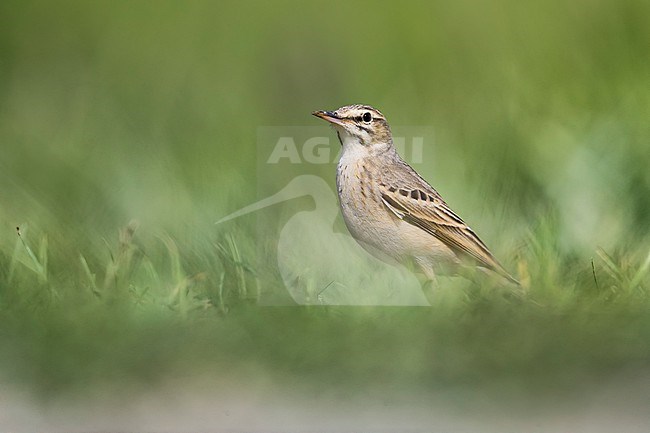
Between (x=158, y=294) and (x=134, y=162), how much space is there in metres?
1.19

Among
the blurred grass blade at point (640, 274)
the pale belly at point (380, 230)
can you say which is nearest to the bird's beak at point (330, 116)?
the pale belly at point (380, 230)

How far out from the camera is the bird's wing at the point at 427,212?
2943mm

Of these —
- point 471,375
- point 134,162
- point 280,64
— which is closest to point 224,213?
point 134,162

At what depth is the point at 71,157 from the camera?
3.76 metres

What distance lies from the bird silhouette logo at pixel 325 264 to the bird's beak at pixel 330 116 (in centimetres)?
25

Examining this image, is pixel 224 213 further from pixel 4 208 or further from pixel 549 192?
pixel 549 192

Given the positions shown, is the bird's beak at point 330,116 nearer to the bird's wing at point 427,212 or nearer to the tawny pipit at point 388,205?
the tawny pipit at point 388,205

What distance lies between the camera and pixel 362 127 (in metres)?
3.07

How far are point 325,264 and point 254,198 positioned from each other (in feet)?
1.86

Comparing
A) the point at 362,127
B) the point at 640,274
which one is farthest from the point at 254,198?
the point at 640,274

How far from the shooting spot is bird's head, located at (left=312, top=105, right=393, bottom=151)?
10.1ft

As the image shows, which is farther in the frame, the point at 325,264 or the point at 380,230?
the point at 380,230

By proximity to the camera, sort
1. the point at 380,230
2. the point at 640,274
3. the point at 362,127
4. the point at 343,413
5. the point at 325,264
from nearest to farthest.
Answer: the point at 343,413
the point at 640,274
the point at 325,264
the point at 380,230
the point at 362,127

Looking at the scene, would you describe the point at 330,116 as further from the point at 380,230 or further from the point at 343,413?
the point at 343,413
